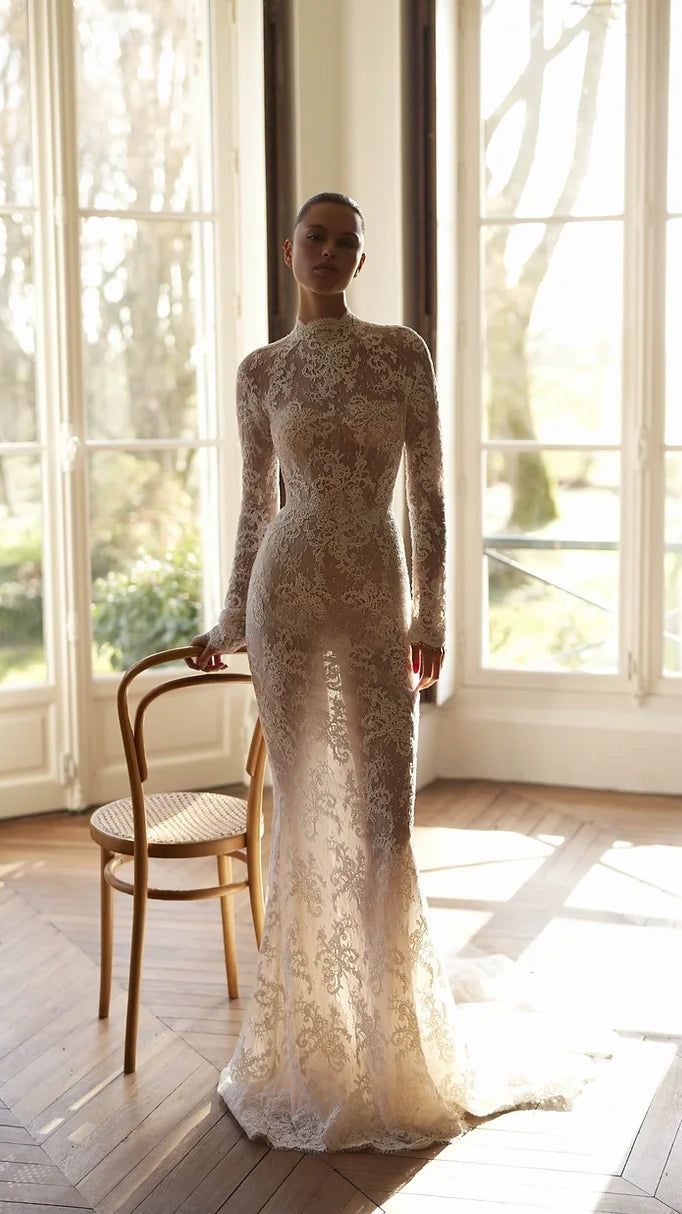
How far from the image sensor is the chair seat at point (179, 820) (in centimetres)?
321

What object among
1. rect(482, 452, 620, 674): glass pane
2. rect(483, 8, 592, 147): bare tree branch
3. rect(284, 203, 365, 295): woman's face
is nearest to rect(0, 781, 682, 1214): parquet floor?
rect(482, 452, 620, 674): glass pane

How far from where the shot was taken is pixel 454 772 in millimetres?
5676

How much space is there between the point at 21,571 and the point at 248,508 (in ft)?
7.77

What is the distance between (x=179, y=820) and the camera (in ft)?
11.0

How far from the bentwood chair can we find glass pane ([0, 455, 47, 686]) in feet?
6.12

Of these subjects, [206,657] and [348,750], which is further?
[206,657]

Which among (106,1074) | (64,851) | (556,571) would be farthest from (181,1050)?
(556,571)

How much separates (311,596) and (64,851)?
2.36m

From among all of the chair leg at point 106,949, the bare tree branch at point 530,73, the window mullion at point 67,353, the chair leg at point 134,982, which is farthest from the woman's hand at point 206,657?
the bare tree branch at point 530,73

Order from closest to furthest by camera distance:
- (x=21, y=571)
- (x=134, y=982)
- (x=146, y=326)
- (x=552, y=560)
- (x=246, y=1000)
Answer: (x=134, y=982)
(x=246, y=1000)
(x=21, y=571)
(x=146, y=326)
(x=552, y=560)

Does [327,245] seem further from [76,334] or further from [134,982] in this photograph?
[76,334]

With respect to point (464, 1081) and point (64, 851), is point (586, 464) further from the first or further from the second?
point (464, 1081)

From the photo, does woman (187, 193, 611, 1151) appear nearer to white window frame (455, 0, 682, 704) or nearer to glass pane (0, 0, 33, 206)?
glass pane (0, 0, 33, 206)

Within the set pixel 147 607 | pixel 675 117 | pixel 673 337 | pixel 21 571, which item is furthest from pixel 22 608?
pixel 675 117
